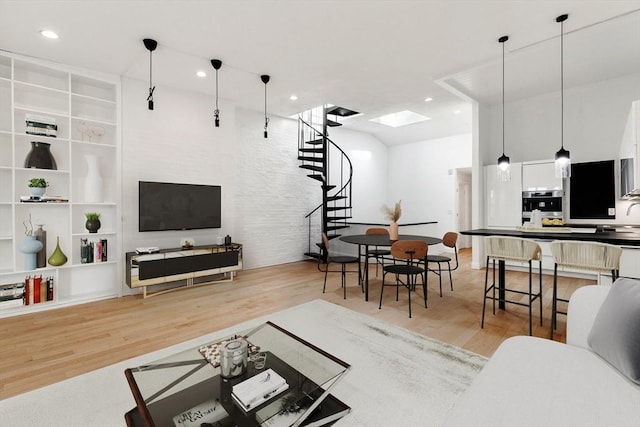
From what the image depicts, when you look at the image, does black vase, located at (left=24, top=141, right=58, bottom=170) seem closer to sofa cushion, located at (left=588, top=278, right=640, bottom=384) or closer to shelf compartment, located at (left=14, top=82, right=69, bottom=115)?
shelf compartment, located at (left=14, top=82, right=69, bottom=115)

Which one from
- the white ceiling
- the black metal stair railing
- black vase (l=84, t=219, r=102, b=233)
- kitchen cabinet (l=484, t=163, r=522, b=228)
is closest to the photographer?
the white ceiling

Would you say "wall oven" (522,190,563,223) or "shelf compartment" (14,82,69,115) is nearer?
"shelf compartment" (14,82,69,115)

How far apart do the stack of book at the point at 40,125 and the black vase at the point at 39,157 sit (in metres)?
0.14

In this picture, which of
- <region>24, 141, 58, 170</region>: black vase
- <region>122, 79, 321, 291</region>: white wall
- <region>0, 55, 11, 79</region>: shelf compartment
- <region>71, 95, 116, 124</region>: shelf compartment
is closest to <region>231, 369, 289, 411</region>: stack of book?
<region>122, 79, 321, 291</region>: white wall

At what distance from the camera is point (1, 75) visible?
372cm

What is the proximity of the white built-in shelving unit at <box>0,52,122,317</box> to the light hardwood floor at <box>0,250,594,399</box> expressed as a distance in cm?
45

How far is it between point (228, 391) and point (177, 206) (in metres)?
3.84

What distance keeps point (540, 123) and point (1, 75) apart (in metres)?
8.28

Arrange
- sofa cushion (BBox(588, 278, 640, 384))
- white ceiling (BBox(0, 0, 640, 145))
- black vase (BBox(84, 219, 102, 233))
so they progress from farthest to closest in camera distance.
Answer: black vase (BBox(84, 219, 102, 233)) < white ceiling (BBox(0, 0, 640, 145)) < sofa cushion (BBox(588, 278, 640, 384))

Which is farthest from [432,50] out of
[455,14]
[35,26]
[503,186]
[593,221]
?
[35,26]

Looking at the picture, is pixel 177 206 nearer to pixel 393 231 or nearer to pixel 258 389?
pixel 393 231

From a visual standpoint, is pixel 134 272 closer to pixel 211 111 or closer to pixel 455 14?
pixel 211 111

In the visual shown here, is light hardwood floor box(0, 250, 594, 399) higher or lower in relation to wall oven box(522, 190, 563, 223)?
lower

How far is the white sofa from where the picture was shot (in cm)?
114
